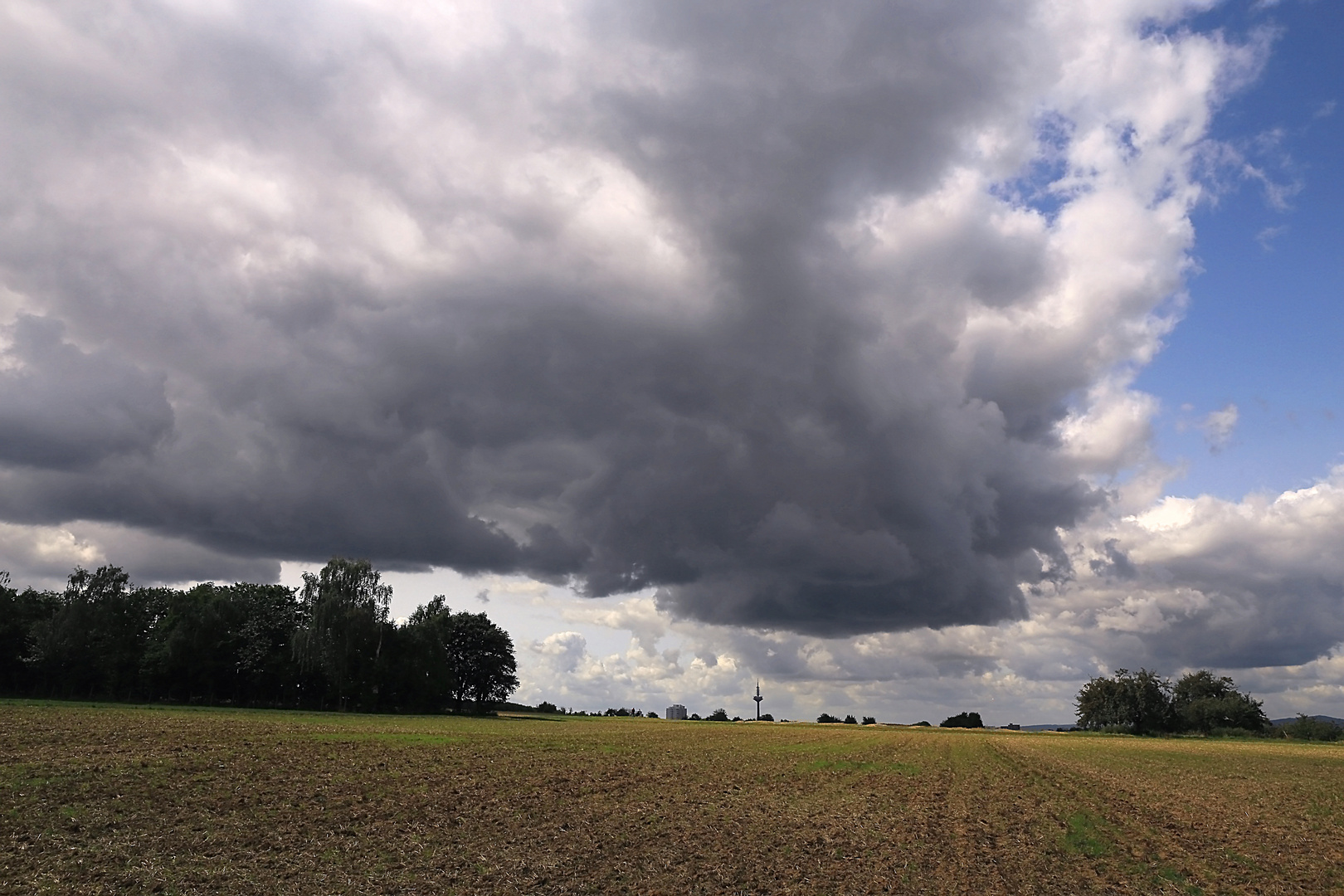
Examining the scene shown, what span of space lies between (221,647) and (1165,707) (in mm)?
180979

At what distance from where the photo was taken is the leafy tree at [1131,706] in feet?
580

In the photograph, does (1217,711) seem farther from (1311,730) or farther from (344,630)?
(344,630)

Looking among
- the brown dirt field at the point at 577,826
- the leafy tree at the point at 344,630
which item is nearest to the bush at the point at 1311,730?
the brown dirt field at the point at 577,826

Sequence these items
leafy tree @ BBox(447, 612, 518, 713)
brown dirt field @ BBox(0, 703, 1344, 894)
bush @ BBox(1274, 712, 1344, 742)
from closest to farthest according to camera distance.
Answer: brown dirt field @ BBox(0, 703, 1344, 894) → leafy tree @ BBox(447, 612, 518, 713) → bush @ BBox(1274, 712, 1344, 742)

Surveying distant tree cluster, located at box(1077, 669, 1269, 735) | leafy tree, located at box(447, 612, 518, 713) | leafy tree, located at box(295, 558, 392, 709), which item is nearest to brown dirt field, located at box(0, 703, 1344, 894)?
leafy tree, located at box(295, 558, 392, 709)

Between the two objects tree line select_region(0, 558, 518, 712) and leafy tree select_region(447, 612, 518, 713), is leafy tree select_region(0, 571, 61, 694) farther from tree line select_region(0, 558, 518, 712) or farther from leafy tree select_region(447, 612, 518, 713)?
leafy tree select_region(447, 612, 518, 713)

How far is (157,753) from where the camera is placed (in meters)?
33.2

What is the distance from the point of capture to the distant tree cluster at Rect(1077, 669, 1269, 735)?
172250mm

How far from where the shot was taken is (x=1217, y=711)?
172 meters

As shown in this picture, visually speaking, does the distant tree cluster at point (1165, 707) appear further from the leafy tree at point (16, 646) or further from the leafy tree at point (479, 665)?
the leafy tree at point (16, 646)

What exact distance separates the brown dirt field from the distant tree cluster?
15202 cm

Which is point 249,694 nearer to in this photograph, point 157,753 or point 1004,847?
point 157,753

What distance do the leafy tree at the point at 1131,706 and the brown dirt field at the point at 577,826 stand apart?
151734 mm

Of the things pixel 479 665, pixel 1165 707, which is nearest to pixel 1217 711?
pixel 1165 707
